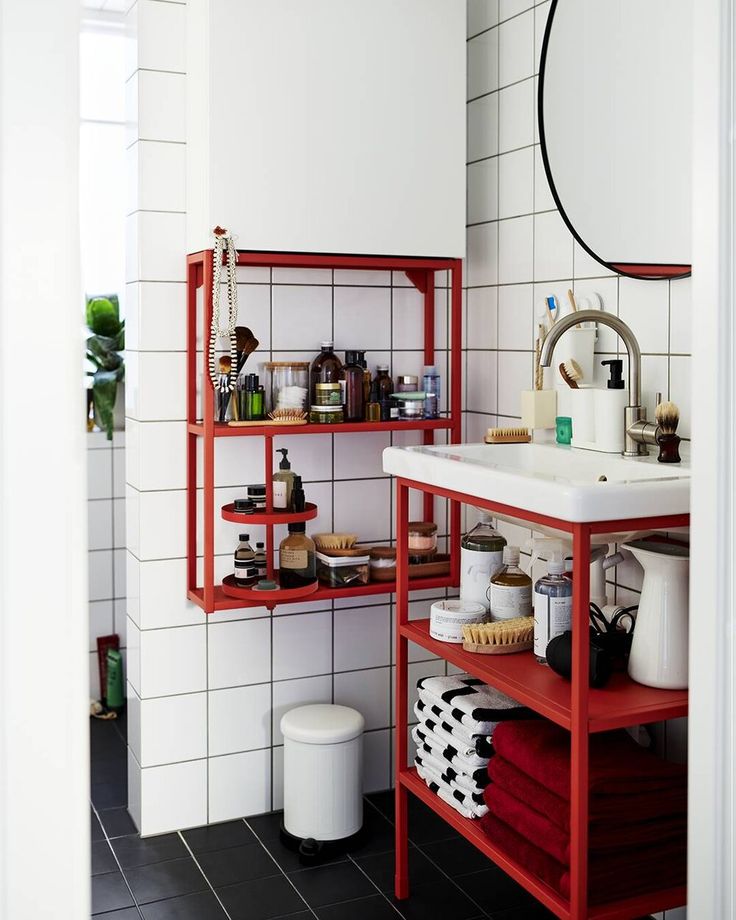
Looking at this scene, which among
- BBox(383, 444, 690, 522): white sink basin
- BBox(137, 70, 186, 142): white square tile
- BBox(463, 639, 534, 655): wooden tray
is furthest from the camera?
BBox(137, 70, 186, 142): white square tile

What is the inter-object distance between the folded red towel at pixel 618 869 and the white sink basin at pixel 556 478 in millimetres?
621

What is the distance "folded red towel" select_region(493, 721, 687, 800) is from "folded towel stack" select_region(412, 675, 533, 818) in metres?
0.07

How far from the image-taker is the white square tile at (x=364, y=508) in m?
2.81

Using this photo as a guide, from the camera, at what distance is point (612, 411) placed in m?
2.11

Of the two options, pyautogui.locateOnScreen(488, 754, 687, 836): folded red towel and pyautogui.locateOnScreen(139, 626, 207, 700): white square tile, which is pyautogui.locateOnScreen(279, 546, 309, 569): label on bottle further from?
pyautogui.locateOnScreen(488, 754, 687, 836): folded red towel

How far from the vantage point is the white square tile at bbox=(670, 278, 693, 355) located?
80.7 inches

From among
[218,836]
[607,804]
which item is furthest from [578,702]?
[218,836]

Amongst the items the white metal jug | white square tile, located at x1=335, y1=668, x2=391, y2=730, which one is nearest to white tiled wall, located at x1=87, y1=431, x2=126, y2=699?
white square tile, located at x1=335, y1=668, x2=391, y2=730

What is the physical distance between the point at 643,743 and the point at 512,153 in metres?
1.46

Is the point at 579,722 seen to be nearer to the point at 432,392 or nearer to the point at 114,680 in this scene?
the point at 432,392

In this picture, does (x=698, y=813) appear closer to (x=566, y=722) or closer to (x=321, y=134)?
(x=566, y=722)

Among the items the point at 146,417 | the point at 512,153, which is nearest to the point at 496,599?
the point at 146,417

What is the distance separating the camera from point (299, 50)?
240 cm

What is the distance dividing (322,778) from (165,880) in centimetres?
43
